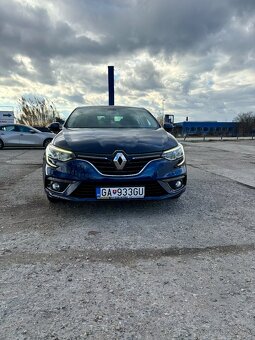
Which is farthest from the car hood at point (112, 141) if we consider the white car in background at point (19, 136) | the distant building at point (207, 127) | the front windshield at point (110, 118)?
the distant building at point (207, 127)

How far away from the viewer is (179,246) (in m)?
3.09

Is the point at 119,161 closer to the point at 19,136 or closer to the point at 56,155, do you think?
the point at 56,155

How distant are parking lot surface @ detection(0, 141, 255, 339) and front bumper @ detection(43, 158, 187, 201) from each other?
33 centimetres

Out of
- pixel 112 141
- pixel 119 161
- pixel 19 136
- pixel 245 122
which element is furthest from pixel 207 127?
pixel 119 161

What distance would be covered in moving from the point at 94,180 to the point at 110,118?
1.87 metres

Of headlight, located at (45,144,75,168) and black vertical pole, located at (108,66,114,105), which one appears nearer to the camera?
headlight, located at (45,144,75,168)

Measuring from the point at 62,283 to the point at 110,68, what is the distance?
17.2 meters

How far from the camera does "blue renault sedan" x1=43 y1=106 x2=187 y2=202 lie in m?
3.67

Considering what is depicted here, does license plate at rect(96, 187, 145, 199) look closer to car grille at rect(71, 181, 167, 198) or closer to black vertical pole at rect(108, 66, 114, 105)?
car grille at rect(71, 181, 167, 198)

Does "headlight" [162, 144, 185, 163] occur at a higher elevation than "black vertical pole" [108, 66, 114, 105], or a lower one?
lower

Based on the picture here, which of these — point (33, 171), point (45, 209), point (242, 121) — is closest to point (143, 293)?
point (45, 209)

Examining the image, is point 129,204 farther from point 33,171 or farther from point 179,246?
point 33,171

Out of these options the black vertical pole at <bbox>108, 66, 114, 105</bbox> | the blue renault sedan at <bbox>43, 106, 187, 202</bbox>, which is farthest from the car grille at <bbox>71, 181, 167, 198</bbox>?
the black vertical pole at <bbox>108, 66, 114, 105</bbox>

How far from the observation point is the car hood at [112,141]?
3.79m
